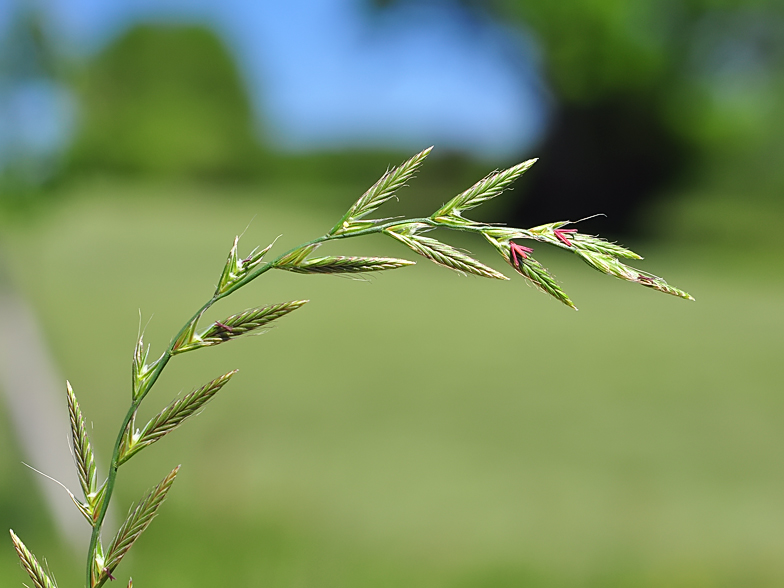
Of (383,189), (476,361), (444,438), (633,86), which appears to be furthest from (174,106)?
(383,189)

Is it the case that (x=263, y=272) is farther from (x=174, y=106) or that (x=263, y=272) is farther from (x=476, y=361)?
(x=174, y=106)

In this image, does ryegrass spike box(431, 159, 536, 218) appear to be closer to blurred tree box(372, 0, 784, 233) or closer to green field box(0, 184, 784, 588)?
green field box(0, 184, 784, 588)

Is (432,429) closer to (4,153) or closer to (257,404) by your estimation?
(257,404)

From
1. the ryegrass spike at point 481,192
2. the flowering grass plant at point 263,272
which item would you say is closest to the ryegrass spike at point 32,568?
the flowering grass plant at point 263,272

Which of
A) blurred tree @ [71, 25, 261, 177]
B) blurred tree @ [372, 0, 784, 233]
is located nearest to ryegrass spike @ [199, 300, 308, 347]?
blurred tree @ [372, 0, 784, 233]

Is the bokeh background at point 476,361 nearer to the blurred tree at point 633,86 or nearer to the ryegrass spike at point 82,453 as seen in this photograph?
the blurred tree at point 633,86

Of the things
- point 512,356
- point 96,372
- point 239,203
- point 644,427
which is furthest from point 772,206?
point 96,372
